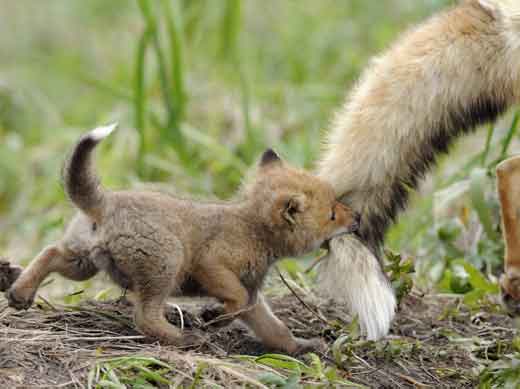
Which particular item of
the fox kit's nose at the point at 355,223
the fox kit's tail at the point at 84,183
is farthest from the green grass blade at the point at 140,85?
the fox kit's tail at the point at 84,183

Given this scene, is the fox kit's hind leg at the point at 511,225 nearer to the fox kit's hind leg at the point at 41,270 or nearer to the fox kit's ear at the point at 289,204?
the fox kit's ear at the point at 289,204

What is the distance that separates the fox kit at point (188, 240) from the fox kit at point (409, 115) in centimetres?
14

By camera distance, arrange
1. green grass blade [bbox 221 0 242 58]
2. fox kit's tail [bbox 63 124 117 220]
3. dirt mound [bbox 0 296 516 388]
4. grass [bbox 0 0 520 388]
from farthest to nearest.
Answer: green grass blade [bbox 221 0 242 58] → grass [bbox 0 0 520 388] → fox kit's tail [bbox 63 124 117 220] → dirt mound [bbox 0 296 516 388]

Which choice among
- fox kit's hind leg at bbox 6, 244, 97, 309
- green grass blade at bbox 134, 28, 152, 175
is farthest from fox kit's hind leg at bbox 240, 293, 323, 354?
green grass blade at bbox 134, 28, 152, 175

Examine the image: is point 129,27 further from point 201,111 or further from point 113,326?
point 113,326

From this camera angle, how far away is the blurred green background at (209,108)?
20.9 feet

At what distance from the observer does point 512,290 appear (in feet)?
15.3

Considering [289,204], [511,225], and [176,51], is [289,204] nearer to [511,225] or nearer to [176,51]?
[511,225]

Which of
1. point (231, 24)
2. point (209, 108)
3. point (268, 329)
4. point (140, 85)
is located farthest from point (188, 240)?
point (209, 108)

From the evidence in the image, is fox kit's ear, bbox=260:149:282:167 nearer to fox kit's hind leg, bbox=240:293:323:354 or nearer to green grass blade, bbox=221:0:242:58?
fox kit's hind leg, bbox=240:293:323:354

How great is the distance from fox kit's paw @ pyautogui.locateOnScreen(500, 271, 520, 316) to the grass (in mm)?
214

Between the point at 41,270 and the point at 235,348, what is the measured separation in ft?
3.21

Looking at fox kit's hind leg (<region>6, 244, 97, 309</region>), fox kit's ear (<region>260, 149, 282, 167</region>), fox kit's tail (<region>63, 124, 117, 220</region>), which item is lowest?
fox kit's hind leg (<region>6, 244, 97, 309</region>)

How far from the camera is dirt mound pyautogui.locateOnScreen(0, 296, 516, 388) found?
3.94m
